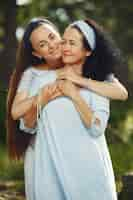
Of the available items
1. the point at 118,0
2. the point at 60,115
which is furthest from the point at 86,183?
the point at 118,0

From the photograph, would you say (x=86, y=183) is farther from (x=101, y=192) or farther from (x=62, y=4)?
(x=62, y=4)

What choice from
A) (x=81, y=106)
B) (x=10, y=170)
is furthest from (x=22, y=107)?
(x=10, y=170)

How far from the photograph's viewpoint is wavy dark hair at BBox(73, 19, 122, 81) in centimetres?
491

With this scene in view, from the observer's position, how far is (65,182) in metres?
4.77

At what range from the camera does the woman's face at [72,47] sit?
16.0ft

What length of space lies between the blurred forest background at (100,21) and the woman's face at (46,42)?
6.73 meters

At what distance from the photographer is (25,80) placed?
4.92 m

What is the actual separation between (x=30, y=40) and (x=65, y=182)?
955mm

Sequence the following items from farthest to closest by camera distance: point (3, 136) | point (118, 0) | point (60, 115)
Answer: point (118, 0)
point (3, 136)
point (60, 115)

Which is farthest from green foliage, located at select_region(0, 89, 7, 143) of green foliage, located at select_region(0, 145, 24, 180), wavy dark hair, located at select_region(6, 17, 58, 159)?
wavy dark hair, located at select_region(6, 17, 58, 159)

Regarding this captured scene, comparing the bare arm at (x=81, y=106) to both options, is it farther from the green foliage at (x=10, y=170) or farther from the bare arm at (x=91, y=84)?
the green foliage at (x=10, y=170)

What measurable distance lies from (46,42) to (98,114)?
23.6 inches

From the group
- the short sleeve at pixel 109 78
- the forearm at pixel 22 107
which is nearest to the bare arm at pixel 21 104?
the forearm at pixel 22 107

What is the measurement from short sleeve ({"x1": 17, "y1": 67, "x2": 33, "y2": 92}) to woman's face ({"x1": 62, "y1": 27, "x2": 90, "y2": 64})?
0.81 feet
